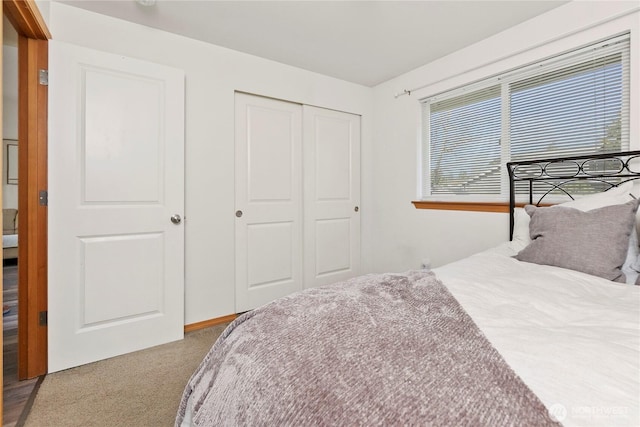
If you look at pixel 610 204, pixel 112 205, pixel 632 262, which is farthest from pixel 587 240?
pixel 112 205

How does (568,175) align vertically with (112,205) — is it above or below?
above

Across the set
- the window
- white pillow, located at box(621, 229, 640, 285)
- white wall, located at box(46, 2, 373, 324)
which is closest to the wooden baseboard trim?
white wall, located at box(46, 2, 373, 324)

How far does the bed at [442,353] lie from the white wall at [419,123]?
4.16 ft

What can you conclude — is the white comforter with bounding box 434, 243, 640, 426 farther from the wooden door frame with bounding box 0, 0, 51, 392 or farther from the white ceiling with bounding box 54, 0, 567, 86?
the wooden door frame with bounding box 0, 0, 51, 392

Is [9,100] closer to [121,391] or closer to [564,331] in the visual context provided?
[121,391]

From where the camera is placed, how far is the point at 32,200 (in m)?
1.84

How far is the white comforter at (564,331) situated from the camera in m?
0.52

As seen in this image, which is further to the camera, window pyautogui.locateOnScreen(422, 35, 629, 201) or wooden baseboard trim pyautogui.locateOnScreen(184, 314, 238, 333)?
wooden baseboard trim pyautogui.locateOnScreen(184, 314, 238, 333)

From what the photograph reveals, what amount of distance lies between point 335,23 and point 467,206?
1808 millimetres

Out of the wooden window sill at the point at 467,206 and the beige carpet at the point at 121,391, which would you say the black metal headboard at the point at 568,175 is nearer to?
the wooden window sill at the point at 467,206

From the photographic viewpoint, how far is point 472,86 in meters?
2.70

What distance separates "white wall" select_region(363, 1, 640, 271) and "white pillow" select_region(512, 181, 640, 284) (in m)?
0.37

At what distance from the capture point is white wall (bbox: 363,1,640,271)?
194 centimetres

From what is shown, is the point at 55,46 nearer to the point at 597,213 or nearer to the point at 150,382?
the point at 150,382
